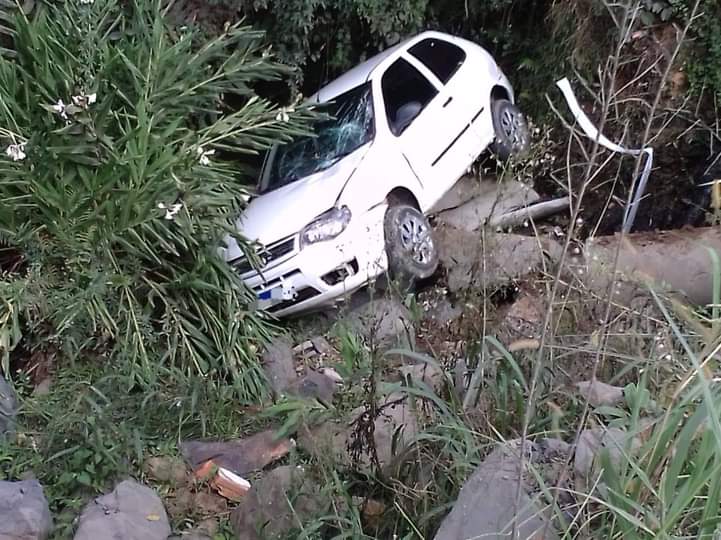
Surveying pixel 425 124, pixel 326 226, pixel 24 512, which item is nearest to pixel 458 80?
pixel 425 124

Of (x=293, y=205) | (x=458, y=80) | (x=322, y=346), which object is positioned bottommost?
(x=322, y=346)

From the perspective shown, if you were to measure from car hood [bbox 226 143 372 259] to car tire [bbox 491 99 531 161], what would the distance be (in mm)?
1551

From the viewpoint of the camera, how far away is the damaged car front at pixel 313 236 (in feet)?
18.0

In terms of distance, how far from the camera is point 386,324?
488 cm

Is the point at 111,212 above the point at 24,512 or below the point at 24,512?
above

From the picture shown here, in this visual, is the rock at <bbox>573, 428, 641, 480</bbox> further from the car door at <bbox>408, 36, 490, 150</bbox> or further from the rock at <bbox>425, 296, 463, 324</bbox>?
the car door at <bbox>408, 36, 490, 150</bbox>

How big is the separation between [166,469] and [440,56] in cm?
447

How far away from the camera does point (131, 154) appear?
4.75 m

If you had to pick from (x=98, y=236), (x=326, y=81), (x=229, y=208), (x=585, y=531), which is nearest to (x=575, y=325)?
(x=585, y=531)

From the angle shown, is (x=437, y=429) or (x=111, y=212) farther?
(x=111, y=212)

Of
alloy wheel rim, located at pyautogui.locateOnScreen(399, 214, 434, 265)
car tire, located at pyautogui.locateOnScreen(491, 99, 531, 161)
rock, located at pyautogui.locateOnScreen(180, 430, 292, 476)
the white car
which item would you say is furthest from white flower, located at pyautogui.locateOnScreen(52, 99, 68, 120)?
car tire, located at pyautogui.locateOnScreen(491, 99, 531, 161)

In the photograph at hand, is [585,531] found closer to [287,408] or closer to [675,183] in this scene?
[287,408]

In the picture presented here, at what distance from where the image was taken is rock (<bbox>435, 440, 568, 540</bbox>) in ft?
7.68

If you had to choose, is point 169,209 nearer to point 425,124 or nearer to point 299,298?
point 299,298
